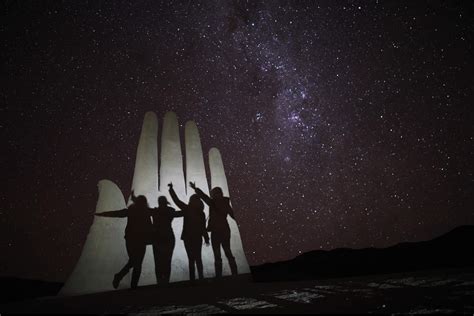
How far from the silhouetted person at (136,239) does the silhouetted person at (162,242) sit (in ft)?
0.67

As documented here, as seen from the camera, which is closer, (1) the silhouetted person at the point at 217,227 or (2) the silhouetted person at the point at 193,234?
(2) the silhouetted person at the point at 193,234

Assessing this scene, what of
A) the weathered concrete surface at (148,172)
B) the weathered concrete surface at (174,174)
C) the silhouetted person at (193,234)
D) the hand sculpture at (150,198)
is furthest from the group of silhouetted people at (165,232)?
the weathered concrete surface at (174,174)

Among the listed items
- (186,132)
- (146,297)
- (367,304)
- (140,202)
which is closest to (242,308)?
(367,304)

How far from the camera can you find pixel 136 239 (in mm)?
8773

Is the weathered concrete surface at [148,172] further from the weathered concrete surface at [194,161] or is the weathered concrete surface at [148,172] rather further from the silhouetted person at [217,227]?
the silhouetted person at [217,227]

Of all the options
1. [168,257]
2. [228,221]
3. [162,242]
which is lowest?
[168,257]

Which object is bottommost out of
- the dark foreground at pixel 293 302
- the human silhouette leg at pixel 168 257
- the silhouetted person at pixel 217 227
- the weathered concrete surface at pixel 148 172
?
the dark foreground at pixel 293 302

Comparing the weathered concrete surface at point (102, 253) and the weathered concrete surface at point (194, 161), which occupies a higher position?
the weathered concrete surface at point (194, 161)

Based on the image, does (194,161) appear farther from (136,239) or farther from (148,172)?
(136,239)

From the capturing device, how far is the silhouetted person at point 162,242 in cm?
911

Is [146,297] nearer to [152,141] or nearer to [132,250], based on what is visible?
[132,250]

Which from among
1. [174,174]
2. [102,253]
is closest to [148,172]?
[174,174]

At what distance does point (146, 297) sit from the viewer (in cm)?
645

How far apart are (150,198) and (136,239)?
8.77 ft
